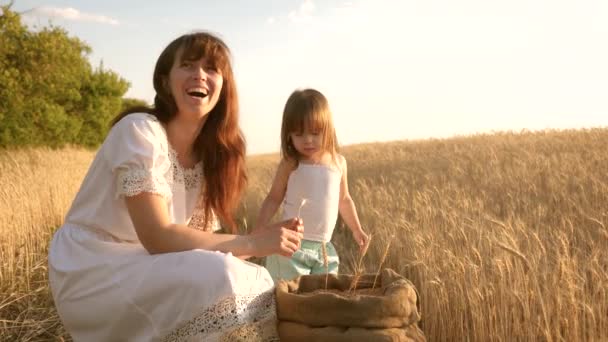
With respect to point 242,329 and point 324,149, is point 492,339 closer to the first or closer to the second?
point 242,329

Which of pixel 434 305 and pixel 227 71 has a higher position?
Result: pixel 227 71

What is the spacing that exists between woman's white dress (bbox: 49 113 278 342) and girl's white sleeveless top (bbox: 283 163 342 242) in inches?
37.0

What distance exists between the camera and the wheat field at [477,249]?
2.49 meters

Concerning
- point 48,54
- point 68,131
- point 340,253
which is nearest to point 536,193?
point 340,253

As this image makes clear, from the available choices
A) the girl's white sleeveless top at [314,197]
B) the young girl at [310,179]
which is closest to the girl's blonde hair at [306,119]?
the young girl at [310,179]

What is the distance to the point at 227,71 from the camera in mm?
2656

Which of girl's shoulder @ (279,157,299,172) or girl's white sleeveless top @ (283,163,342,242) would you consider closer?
girl's white sleeveless top @ (283,163,342,242)

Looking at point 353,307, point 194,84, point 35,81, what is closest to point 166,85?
point 194,84

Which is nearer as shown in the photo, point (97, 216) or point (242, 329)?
point (242, 329)

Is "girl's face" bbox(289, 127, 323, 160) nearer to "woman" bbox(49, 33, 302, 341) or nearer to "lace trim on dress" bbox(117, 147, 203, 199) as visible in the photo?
"woman" bbox(49, 33, 302, 341)

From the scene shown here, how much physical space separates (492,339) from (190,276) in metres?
1.37

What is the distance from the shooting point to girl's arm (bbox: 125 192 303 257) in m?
2.18

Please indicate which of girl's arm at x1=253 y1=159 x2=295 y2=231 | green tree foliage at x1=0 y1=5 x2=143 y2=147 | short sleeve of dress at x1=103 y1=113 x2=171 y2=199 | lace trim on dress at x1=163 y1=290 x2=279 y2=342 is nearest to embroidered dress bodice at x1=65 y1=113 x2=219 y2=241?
short sleeve of dress at x1=103 y1=113 x2=171 y2=199

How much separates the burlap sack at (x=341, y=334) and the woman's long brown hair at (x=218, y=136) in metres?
0.92
